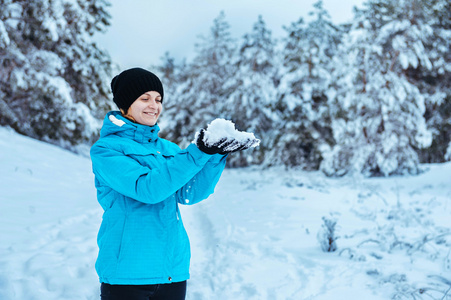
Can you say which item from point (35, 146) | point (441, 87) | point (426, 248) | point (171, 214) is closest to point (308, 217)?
point (426, 248)

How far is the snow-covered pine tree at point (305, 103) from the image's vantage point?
16.9m

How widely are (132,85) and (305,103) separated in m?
16.0

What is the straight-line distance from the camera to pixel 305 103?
17.1 m

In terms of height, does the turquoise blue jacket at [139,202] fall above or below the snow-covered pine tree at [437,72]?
below

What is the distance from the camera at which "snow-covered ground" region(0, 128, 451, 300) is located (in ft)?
12.5

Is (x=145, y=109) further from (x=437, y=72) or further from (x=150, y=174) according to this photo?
(x=437, y=72)

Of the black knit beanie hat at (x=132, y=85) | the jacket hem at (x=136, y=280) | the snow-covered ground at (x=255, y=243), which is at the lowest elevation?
the snow-covered ground at (x=255, y=243)

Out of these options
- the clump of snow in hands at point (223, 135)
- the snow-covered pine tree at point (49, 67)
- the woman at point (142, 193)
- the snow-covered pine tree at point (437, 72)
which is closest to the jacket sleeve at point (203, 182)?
the woman at point (142, 193)

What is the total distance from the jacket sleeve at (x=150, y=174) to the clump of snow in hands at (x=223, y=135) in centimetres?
9

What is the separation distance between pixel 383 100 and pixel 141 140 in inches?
597

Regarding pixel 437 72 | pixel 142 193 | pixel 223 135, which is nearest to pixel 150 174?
pixel 142 193

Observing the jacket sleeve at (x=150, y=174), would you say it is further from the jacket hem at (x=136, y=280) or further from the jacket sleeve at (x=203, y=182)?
the jacket hem at (x=136, y=280)

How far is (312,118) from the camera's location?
16844mm

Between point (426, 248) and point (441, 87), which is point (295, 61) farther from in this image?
point (426, 248)
